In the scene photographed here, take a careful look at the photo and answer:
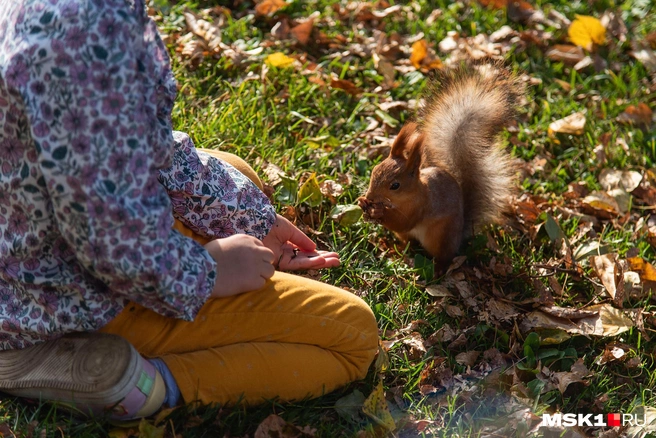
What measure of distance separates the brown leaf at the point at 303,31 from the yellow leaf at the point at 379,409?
2.02 metres

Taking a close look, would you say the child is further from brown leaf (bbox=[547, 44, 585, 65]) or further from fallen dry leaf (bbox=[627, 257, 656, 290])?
brown leaf (bbox=[547, 44, 585, 65])

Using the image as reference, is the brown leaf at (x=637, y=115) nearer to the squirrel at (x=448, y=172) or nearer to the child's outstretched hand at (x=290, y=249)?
the squirrel at (x=448, y=172)

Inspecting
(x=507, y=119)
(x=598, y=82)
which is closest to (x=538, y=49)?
(x=598, y=82)

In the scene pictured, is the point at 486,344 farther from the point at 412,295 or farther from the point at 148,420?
the point at 148,420

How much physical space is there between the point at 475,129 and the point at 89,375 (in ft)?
5.13

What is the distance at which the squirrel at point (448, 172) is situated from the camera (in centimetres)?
254

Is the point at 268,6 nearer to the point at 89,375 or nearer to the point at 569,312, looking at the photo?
the point at 569,312

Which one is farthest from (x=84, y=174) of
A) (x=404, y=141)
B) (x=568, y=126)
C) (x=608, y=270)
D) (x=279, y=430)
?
(x=568, y=126)

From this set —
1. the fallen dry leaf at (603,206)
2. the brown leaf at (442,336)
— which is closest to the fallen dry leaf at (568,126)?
the fallen dry leaf at (603,206)

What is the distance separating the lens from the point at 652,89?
3508 millimetres

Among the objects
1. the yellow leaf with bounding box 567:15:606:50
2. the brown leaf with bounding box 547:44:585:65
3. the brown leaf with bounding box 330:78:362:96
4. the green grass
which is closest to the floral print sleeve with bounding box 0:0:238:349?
the green grass

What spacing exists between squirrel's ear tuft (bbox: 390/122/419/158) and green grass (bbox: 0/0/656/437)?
24cm

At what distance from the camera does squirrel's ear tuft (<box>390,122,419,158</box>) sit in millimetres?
2531

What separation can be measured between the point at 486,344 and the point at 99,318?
1.17 m
